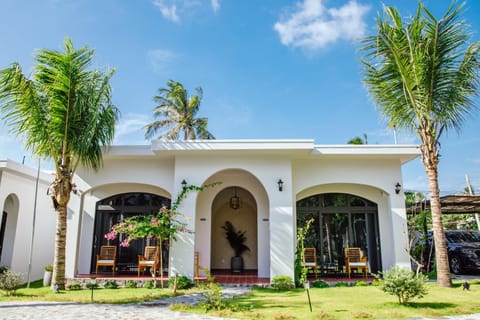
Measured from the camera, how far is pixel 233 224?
1454 centimetres

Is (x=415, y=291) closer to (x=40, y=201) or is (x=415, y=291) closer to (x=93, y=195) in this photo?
(x=93, y=195)

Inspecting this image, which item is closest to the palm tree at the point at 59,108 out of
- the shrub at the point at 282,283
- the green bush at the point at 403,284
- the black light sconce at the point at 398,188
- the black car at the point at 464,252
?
the shrub at the point at 282,283

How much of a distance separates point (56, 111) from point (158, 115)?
12.7 meters

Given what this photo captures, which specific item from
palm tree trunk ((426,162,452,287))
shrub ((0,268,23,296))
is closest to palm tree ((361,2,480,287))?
palm tree trunk ((426,162,452,287))

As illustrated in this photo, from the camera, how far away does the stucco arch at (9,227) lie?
10.6 meters

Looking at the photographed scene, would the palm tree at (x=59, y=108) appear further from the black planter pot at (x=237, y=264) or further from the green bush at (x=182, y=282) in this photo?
the black planter pot at (x=237, y=264)

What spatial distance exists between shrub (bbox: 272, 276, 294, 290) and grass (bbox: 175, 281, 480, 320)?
0.63 metres

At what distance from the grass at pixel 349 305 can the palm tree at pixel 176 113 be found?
14.3m

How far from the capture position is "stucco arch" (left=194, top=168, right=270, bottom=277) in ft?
35.5

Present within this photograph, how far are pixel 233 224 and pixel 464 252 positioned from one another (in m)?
8.90

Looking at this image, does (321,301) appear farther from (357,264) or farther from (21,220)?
(21,220)

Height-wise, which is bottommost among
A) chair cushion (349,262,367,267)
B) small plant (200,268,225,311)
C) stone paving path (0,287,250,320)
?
stone paving path (0,287,250,320)

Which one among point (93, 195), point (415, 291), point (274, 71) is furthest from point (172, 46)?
point (415, 291)

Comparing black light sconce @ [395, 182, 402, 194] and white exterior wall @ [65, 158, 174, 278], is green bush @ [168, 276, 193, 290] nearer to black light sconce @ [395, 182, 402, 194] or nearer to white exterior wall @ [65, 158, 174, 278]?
white exterior wall @ [65, 158, 174, 278]
